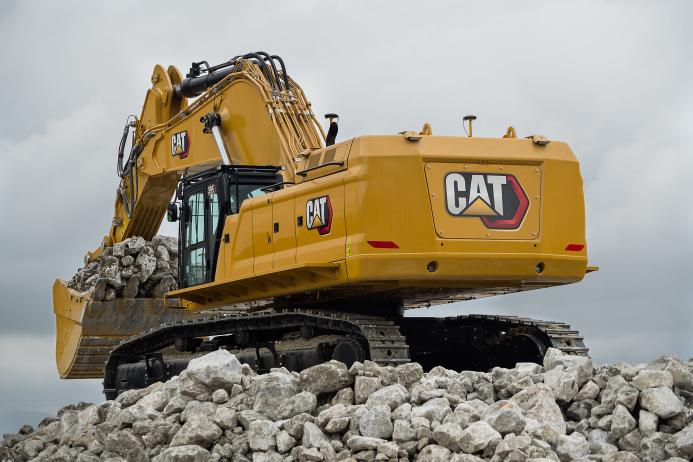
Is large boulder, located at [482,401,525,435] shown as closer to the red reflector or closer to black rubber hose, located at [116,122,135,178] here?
the red reflector

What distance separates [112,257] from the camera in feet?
59.9

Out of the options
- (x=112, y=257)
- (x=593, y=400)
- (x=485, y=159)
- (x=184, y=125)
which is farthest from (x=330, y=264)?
(x=112, y=257)

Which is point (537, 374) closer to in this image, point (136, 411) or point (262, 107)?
point (136, 411)

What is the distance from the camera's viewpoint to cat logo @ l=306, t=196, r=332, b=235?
1178cm

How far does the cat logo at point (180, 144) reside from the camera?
17.2 metres

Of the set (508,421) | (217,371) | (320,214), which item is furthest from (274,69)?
(508,421)

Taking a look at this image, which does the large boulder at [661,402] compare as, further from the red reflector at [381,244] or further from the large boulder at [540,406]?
the red reflector at [381,244]

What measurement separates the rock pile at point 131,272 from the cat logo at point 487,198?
7327mm

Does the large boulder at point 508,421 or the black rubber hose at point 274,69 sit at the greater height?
the black rubber hose at point 274,69

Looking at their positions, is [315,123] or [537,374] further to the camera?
[315,123]

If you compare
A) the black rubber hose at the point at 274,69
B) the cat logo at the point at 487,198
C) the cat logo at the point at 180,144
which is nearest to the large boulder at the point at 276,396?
the cat logo at the point at 487,198

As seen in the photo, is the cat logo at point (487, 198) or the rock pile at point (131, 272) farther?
the rock pile at point (131, 272)

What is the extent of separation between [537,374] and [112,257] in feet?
31.1

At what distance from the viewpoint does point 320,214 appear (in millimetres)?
11883
